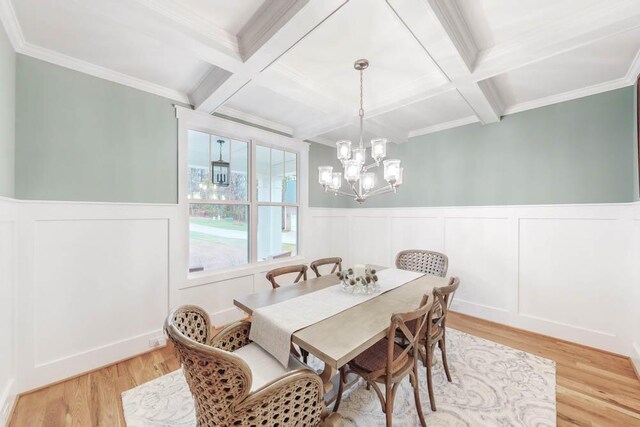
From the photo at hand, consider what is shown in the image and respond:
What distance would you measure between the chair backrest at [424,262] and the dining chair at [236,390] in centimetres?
214

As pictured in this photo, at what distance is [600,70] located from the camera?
87.4 inches

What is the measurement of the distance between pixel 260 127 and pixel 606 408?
4.12m

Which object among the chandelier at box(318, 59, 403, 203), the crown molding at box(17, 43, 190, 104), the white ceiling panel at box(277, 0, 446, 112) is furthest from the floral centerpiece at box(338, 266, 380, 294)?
the crown molding at box(17, 43, 190, 104)

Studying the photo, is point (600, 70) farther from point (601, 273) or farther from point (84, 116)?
point (84, 116)

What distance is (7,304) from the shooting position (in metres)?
1.72

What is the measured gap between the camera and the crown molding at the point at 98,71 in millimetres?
1923

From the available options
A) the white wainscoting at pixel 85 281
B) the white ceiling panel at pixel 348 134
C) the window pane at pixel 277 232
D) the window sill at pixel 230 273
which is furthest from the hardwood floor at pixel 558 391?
the white ceiling panel at pixel 348 134

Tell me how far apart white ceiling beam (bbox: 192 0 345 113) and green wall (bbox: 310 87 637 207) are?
2710 millimetres

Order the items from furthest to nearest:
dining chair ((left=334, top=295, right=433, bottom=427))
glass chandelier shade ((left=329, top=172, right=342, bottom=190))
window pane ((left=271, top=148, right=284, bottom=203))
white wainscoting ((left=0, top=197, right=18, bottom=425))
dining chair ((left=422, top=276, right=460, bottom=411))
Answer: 1. window pane ((left=271, top=148, right=284, bottom=203))
2. glass chandelier shade ((left=329, top=172, right=342, bottom=190))
3. dining chair ((left=422, top=276, right=460, bottom=411))
4. white wainscoting ((left=0, top=197, right=18, bottom=425))
5. dining chair ((left=334, top=295, right=433, bottom=427))

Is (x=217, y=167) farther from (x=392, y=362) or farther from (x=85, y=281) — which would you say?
(x=392, y=362)

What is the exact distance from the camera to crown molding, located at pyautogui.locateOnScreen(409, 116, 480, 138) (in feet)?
10.8

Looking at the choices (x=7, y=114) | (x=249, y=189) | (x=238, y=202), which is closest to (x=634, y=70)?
(x=249, y=189)

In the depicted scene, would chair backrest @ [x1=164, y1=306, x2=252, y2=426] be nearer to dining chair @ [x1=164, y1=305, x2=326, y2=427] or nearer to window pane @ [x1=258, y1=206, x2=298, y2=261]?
dining chair @ [x1=164, y1=305, x2=326, y2=427]

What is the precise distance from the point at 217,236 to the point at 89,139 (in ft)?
5.01
